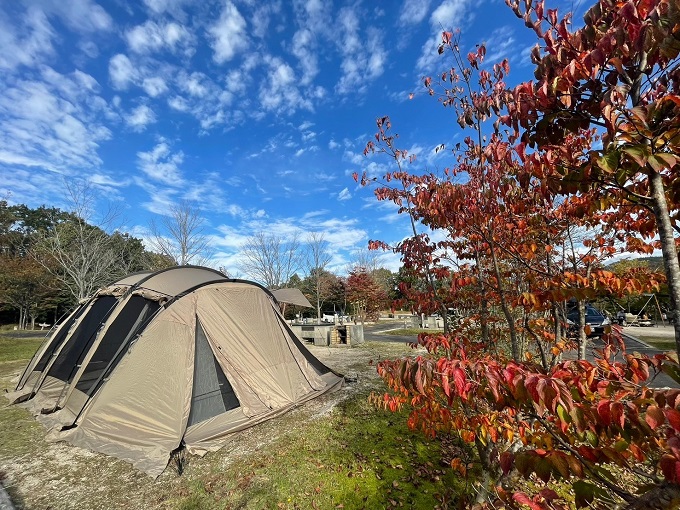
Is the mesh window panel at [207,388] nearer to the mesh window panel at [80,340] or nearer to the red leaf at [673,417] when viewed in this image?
the mesh window panel at [80,340]

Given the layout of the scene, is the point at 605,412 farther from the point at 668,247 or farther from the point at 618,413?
the point at 668,247

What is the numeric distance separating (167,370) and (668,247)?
16.7 feet

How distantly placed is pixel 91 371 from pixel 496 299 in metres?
6.18

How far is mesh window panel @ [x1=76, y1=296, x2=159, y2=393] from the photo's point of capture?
4.93 m

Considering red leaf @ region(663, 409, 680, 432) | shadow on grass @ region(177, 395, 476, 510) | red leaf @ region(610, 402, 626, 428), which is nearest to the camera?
red leaf @ region(663, 409, 680, 432)

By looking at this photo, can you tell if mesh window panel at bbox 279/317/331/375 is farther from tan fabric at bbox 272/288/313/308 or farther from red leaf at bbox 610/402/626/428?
tan fabric at bbox 272/288/313/308

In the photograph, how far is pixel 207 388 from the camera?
178 inches

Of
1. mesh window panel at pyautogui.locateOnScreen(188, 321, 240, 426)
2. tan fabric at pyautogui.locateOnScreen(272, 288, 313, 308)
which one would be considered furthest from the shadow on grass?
tan fabric at pyautogui.locateOnScreen(272, 288, 313, 308)

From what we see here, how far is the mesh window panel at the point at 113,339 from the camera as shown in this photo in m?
4.93

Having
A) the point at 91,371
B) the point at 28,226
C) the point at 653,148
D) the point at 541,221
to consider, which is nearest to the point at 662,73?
the point at 653,148

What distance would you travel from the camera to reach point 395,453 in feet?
12.8

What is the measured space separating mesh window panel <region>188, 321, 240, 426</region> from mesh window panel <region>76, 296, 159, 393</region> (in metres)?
1.01

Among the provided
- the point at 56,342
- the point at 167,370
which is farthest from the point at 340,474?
the point at 56,342

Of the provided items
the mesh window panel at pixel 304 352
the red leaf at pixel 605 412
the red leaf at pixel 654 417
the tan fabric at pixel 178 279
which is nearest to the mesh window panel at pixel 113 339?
the tan fabric at pixel 178 279
